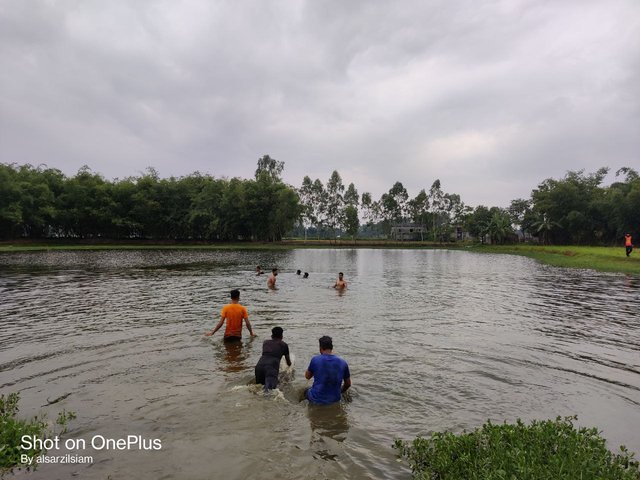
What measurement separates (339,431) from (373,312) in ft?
42.6

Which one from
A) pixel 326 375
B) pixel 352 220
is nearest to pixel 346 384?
pixel 326 375

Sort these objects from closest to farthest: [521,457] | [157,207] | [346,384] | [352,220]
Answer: [521,457]
[346,384]
[157,207]
[352,220]

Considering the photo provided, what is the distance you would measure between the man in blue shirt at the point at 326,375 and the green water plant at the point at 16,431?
17.5 ft

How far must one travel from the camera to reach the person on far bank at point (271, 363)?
1004 cm

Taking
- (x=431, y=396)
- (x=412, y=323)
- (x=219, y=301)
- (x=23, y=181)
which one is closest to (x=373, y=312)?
(x=412, y=323)

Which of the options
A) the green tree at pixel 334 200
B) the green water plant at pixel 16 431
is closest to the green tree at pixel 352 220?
the green tree at pixel 334 200

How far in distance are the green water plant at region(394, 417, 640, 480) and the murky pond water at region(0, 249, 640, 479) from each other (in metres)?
0.96

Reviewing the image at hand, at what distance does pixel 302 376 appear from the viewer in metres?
11.5

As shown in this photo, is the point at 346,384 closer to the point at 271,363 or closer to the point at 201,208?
the point at 271,363

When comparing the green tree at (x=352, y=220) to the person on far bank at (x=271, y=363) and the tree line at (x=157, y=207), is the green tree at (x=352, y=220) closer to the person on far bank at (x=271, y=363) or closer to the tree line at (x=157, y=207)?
the tree line at (x=157, y=207)

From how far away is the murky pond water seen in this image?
24.3 feet

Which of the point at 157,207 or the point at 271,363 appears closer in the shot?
the point at 271,363

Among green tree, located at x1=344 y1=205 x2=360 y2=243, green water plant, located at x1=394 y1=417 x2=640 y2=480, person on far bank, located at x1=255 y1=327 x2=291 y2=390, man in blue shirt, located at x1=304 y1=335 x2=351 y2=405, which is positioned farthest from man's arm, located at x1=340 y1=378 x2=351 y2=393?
green tree, located at x1=344 y1=205 x2=360 y2=243

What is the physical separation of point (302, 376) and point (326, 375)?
94.5 inches
